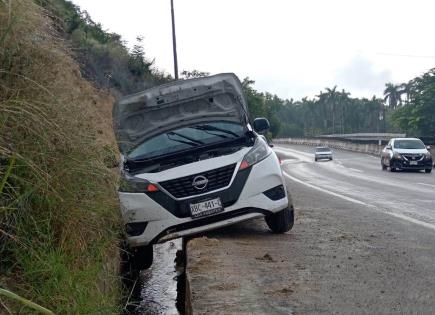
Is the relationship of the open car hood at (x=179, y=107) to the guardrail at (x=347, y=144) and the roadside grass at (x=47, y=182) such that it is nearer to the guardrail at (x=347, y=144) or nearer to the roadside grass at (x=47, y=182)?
the roadside grass at (x=47, y=182)

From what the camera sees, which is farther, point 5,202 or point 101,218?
point 101,218

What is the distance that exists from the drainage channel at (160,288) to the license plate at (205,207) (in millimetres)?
749

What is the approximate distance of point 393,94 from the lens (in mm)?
135375

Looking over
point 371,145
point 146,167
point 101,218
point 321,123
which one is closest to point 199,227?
point 146,167

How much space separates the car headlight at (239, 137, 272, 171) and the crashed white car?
12 mm

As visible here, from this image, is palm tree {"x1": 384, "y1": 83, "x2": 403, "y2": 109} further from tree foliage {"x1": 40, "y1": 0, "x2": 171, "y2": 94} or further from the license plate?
the license plate

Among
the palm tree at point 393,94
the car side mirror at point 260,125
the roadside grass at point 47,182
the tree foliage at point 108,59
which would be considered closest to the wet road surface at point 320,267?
the roadside grass at point 47,182

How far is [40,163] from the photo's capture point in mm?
4195

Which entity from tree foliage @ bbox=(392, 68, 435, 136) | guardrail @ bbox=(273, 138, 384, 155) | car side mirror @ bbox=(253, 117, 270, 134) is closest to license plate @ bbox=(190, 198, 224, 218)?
car side mirror @ bbox=(253, 117, 270, 134)

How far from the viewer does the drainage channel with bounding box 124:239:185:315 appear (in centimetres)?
563

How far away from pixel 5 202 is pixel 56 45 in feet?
5.78

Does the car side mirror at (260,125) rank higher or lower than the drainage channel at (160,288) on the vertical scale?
higher

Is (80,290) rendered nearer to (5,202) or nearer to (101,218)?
(5,202)

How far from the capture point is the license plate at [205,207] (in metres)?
6.41
